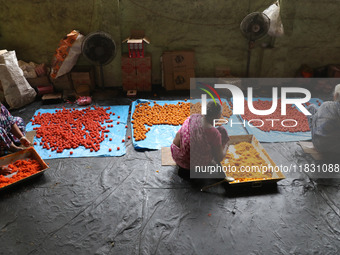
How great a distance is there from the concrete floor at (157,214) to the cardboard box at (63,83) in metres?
2.66

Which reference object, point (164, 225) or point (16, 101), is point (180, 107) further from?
point (16, 101)

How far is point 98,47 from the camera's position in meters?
5.37

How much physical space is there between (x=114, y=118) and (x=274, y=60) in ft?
12.7

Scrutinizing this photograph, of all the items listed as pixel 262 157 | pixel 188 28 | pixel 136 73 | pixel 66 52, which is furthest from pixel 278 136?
pixel 66 52

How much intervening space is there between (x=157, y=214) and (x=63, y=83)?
4.13 m

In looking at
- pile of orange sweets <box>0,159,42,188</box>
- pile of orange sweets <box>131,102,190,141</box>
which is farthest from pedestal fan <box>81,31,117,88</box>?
pile of orange sweets <box>0,159,42,188</box>

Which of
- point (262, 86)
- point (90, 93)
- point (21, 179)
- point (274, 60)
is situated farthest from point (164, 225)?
point (274, 60)

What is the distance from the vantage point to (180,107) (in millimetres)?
5469

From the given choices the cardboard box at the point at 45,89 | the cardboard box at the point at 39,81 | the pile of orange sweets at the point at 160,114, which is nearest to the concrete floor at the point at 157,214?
the pile of orange sweets at the point at 160,114

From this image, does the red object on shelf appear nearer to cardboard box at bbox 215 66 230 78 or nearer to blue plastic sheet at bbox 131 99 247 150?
cardboard box at bbox 215 66 230 78

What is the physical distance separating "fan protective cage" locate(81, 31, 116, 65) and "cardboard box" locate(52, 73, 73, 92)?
90 centimetres

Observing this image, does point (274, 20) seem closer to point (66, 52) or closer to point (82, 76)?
point (82, 76)

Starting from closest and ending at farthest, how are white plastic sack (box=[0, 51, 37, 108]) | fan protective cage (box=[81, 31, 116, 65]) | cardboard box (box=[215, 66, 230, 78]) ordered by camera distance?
white plastic sack (box=[0, 51, 37, 108]) < fan protective cage (box=[81, 31, 116, 65]) < cardboard box (box=[215, 66, 230, 78])

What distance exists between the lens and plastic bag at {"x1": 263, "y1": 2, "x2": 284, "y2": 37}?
5.65 metres
